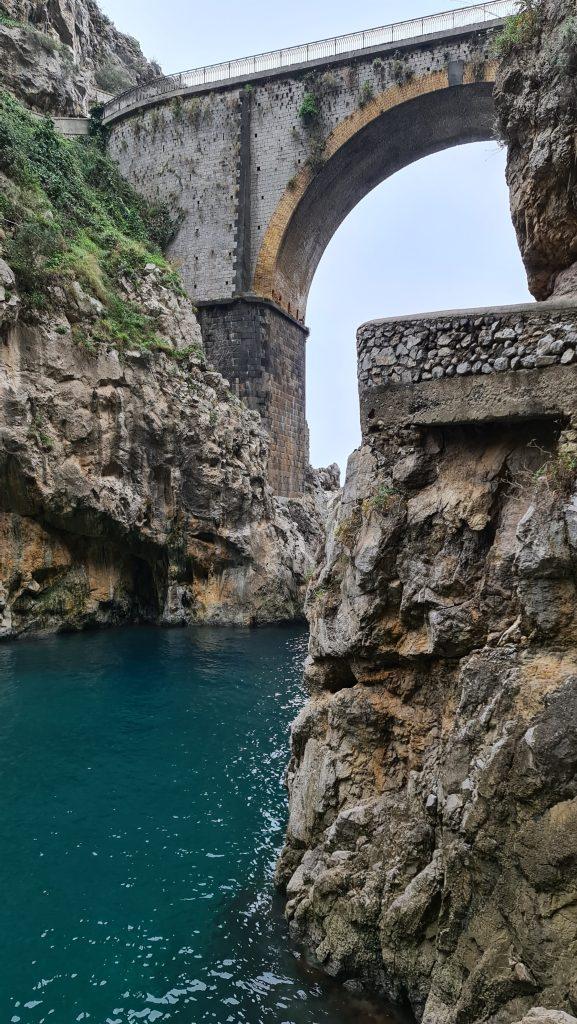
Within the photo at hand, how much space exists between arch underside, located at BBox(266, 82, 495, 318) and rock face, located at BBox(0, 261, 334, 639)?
20.1 ft

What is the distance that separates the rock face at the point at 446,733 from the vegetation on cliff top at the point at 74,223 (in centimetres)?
1941

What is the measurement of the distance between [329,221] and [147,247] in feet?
29.0

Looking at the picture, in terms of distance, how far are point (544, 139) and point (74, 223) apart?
78.0ft

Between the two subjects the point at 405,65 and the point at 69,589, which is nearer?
the point at 69,589

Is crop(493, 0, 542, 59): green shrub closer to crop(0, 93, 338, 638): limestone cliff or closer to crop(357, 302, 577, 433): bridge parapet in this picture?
crop(357, 302, 577, 433): bridge parapet

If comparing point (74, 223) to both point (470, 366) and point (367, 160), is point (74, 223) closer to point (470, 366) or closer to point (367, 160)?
point (367, 160)

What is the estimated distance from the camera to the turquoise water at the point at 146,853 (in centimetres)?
686

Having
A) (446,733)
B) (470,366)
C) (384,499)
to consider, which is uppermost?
(470,366)

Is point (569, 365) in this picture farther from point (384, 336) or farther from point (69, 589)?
point (69, 589)

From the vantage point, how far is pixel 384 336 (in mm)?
7863

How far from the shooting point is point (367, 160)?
30859 millimetres

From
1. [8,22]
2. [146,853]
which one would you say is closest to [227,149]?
[8,22]

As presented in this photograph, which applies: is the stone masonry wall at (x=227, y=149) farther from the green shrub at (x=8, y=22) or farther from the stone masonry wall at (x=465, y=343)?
the stone masonry wall at (x=465, y=343)

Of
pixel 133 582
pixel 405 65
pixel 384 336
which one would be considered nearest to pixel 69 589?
pixel 133 582
